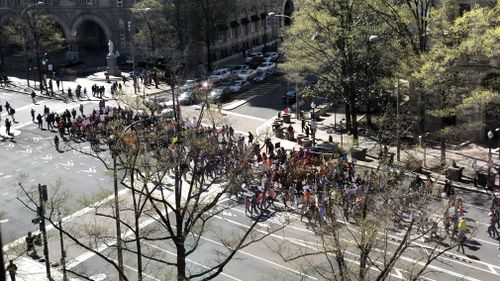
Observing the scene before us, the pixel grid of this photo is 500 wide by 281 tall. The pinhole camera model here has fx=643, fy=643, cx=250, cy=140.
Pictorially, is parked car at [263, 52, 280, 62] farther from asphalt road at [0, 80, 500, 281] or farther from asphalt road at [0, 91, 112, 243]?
asphalt road at [0, 91, 112, 243]

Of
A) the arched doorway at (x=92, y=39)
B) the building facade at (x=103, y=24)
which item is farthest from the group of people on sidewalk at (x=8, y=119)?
the arched doorway at (x=92, y=39)

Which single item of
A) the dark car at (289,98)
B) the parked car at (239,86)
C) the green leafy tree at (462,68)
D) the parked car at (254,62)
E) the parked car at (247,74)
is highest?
the green leafy tree at (462,68)

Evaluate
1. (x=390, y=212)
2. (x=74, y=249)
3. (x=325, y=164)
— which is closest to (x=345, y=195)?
(x=325, y=164)

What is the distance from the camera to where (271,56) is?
7344 centimetres

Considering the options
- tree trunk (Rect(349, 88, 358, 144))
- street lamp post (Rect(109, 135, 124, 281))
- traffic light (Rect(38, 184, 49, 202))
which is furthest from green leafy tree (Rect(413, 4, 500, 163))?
traffic light (Rect(38, 184, 49, 202))

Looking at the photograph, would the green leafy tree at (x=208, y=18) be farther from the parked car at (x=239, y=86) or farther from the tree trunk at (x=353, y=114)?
the tree trunk at (x=353, y=114)

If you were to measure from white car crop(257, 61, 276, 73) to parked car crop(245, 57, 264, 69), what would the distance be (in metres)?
1.74

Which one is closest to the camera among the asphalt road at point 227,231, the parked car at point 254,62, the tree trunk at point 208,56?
the asphalt road at point 227,231

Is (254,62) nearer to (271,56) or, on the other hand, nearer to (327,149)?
(271,56)

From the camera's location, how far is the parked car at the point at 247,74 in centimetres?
6450

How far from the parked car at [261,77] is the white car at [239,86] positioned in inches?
Result: 59.1

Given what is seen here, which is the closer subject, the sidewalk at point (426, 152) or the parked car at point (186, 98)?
the sidewalk at point (426, 152)

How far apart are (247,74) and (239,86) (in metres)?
4.54

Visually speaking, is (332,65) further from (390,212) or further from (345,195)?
(390,212)
